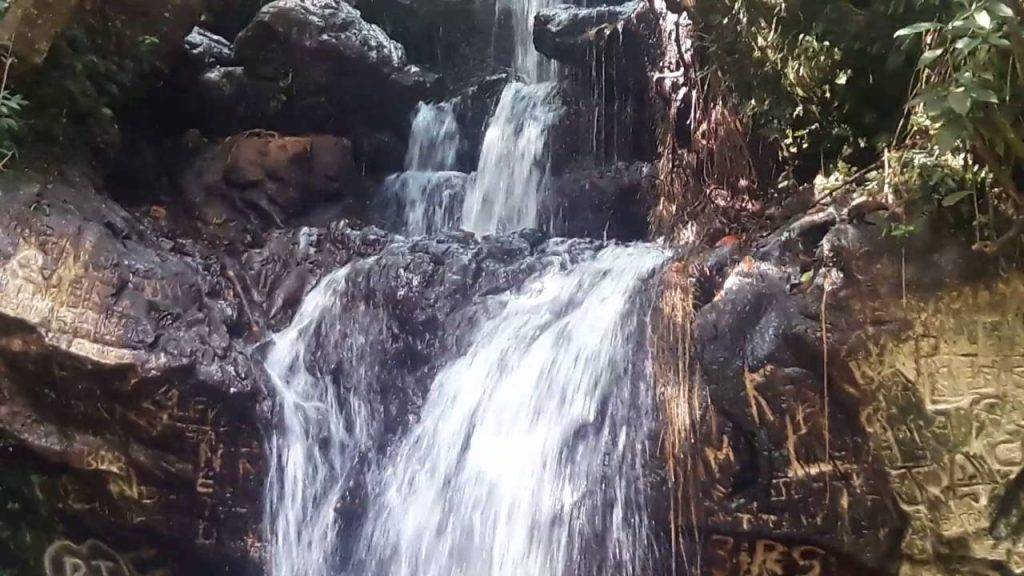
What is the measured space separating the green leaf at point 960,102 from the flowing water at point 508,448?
5.74ft

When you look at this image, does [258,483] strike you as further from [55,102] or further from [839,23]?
[839,23]

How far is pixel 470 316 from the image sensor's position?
531 cm

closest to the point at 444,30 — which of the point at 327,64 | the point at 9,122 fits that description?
the point at 327,64

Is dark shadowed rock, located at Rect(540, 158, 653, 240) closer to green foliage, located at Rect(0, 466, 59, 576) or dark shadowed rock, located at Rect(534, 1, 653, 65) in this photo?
dark shadowed rock, located at Rect(534, 1, 653, 65)

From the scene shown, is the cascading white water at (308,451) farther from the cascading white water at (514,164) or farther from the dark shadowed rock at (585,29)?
the dark shadowed rock at (585,29)

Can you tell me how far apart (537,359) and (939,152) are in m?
2.29

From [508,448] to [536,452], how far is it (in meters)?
0.20

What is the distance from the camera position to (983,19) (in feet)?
8.79

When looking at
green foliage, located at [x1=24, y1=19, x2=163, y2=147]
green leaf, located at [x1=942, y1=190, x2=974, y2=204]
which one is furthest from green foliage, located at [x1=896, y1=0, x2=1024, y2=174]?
green foliage, located at [x1=24, y1=19, x2=163, y2=147]

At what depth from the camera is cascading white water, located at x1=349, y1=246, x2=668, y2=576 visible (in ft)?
12.6

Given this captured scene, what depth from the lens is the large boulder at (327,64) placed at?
7.90 meters

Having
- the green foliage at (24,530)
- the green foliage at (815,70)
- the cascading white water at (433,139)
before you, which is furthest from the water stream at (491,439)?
the cascading white water at (433,139)

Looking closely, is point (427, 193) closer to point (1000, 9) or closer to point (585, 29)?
point (585, 29)

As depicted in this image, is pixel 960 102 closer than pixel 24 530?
Yes
